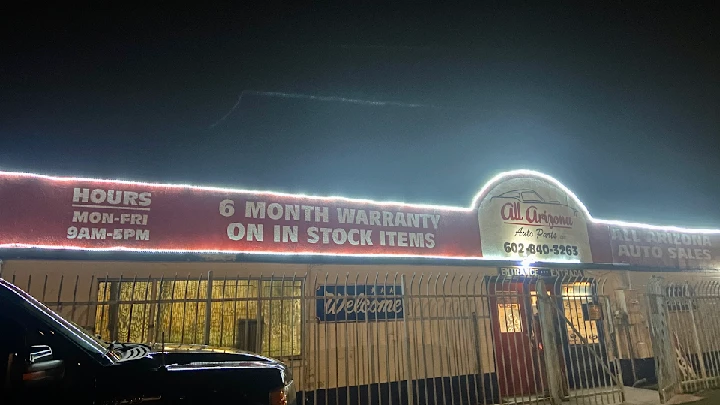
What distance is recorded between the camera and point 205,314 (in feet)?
20.5

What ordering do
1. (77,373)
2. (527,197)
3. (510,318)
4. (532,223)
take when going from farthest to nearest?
(527,197) < (532,223) < (510,318) < (77,373)

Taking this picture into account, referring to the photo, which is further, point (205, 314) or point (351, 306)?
point (351, 306)

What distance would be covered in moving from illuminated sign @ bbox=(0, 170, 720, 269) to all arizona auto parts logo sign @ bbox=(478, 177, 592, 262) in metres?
0.02

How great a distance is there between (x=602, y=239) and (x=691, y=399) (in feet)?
12.6

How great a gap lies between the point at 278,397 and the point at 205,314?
3837 mm

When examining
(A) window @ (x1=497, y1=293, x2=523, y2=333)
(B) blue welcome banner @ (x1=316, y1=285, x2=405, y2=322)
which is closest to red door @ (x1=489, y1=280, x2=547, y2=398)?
(A) window @ (x1=497, y1=293, x2=523, y2=333)

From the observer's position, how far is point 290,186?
316 inches

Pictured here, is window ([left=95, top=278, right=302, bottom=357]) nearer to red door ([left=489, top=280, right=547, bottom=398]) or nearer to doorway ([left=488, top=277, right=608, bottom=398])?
doorway ([left=488, top=277, right=608, bottom=398])

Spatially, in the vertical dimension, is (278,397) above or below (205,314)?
below

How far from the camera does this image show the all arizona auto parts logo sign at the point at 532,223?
30.5ft

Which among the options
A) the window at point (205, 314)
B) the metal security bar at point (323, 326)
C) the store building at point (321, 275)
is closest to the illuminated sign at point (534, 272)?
the store building at point (321, 275)

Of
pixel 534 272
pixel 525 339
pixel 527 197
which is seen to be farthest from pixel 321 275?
pixel 527 197

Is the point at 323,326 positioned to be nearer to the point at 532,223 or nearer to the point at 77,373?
the point at 77,373

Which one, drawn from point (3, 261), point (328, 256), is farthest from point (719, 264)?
point (3, 261)
